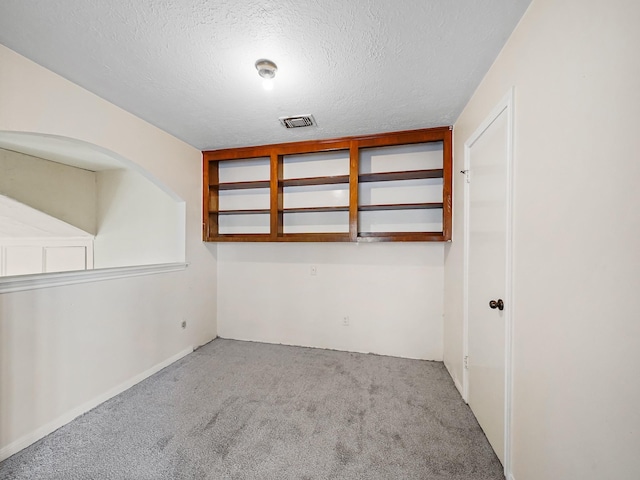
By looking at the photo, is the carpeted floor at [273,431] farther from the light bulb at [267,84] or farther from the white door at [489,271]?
the light bulb at [267,84]

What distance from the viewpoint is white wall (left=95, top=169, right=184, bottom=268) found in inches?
132

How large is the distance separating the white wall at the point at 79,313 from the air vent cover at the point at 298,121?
130 cm

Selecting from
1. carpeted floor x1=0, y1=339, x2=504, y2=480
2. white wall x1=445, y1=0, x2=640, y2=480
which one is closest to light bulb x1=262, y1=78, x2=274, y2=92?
white wall x1=445, y1=0, x2=640, y2=480

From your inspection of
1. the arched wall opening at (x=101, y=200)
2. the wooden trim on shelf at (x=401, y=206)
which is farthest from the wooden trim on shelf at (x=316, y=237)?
the arched wall opening at (x=101, y=200)

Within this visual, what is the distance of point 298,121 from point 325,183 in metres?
0.84

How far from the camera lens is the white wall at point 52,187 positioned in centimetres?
308

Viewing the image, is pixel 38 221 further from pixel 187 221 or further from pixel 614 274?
pixel 614 274

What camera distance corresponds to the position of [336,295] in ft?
10.4

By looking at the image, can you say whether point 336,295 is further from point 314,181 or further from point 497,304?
point 497,304

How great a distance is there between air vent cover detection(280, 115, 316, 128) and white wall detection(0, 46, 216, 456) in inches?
51.2

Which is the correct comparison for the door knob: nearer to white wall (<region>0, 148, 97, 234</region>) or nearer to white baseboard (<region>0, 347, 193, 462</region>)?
white baseboard (<region>0, 347, 193, 462</region>)

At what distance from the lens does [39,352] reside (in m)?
1.78

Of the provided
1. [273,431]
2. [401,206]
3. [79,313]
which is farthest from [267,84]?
[273,431]

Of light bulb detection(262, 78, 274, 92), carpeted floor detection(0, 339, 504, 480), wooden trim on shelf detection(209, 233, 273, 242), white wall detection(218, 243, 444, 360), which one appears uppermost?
light bulb detection(262, 78, 274, 92)
